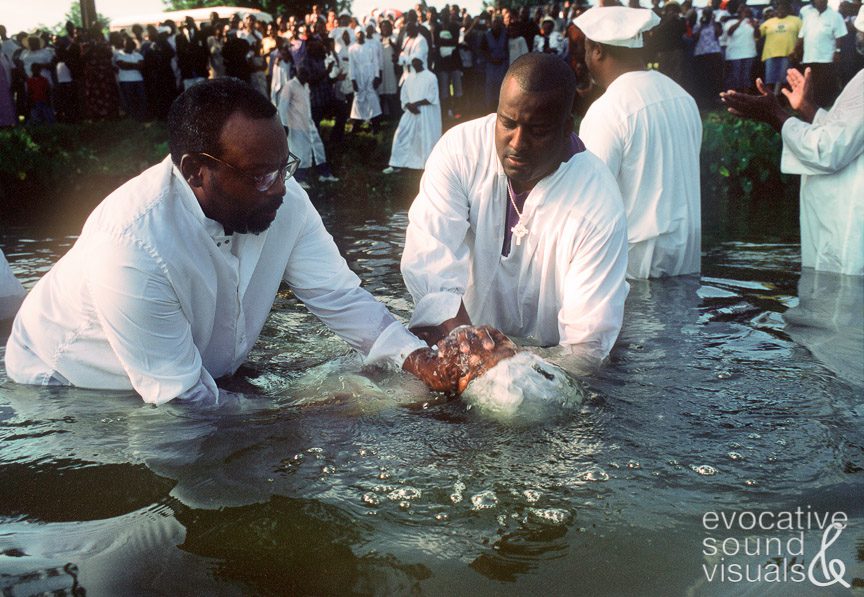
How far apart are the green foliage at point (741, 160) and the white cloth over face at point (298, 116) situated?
5.83 meters

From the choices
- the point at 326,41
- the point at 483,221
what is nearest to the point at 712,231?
the point at 483,221

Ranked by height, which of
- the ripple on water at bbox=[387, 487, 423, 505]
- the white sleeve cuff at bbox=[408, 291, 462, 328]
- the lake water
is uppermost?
the white sleeve cuff at bbox=[408, 291, 462, 328]

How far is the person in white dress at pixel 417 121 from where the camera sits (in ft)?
47.6

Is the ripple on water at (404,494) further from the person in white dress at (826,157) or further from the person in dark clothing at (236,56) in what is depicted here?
the person in dark clothing at (236,56)

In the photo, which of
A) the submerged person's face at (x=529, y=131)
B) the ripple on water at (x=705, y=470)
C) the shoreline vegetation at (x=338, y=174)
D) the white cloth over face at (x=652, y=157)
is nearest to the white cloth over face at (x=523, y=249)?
the submerged person's face at (x=529, y=131)

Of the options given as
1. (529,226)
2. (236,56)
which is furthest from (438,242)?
(236,56)

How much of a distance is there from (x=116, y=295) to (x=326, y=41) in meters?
14.2

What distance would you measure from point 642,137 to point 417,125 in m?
8.85

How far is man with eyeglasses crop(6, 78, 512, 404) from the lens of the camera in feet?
10.8

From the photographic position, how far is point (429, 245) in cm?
442

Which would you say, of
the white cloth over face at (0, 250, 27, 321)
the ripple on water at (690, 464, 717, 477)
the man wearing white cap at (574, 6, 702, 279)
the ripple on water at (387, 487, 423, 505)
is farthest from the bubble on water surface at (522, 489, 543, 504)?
the white cloth over face at (0, 250, 27, 321)

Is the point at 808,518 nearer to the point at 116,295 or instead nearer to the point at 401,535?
the point at 401,535

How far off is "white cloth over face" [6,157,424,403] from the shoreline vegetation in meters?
5.74

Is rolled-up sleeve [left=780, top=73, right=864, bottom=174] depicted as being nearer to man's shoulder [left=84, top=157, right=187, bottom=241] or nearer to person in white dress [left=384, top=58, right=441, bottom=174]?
man's shoulder [left=84, top=157, right=187, bottom=241]
